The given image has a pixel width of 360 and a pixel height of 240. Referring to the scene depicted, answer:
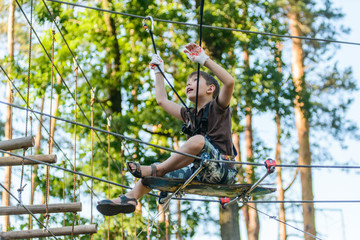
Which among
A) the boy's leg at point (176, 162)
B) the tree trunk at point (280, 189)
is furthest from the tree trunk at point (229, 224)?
the boy's leg at point (176, 162)

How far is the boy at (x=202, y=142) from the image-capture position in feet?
12.9

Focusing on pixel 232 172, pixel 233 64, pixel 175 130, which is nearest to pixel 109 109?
pixel 175 130

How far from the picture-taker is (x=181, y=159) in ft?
13.1

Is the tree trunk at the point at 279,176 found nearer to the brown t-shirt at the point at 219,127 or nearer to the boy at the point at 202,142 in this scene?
the boy at the point at 202,142

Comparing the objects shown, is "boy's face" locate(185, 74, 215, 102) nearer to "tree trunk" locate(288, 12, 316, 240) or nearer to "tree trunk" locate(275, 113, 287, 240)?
"tree trunk" locate(288, 12, 316, 240)

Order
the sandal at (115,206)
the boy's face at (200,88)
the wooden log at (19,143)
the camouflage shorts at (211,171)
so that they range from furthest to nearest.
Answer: the boy's face at (200,88)
the wooden log at (19,143)
the camouflage shorts at (211,171)
the sandal at (115,206)

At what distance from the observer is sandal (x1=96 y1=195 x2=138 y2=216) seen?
3889 mm

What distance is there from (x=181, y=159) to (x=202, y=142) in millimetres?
200

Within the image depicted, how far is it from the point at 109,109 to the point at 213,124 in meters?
8.31

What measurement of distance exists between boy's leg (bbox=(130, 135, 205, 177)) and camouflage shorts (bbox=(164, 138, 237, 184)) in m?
0.06

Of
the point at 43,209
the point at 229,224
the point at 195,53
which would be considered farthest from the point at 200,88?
the point at 229,224

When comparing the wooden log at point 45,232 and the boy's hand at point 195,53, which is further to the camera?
the wooden log at point 45,232

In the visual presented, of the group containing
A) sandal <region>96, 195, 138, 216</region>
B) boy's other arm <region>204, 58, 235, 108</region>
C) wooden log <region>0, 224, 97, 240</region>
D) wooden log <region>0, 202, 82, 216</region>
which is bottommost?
wooden log <region>0, 224, 97, 240</region>

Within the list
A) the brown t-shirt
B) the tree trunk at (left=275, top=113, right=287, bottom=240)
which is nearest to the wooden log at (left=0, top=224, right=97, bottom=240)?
the brown t-shirt
